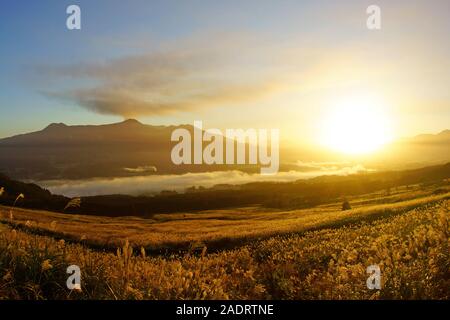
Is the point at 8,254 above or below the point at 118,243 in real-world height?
above

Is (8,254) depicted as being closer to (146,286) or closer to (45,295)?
(45,295)

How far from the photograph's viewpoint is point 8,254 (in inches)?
328

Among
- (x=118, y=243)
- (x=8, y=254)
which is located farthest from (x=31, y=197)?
(x=8, y=254)

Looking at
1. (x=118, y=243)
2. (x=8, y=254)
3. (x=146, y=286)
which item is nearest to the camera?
(x=146, y=286)
